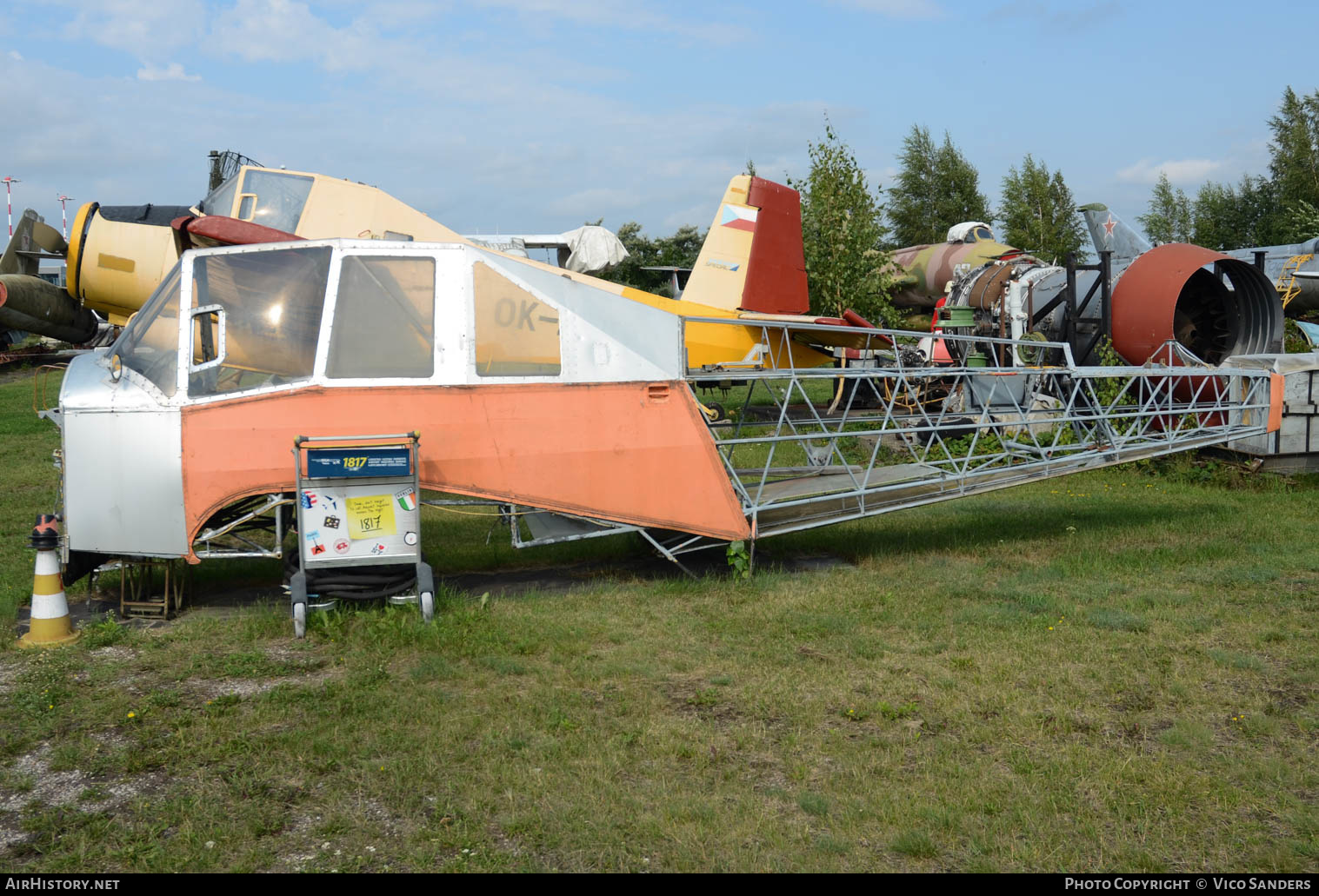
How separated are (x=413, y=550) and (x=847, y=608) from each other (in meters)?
2.93

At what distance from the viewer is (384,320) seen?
251 inches

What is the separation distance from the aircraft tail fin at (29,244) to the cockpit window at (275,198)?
4.32m

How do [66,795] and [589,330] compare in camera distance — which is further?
[589,330]

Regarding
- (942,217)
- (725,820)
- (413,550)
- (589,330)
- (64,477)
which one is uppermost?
(942,217)

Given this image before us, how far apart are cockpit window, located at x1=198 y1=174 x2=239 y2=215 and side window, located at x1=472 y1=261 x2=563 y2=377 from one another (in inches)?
239

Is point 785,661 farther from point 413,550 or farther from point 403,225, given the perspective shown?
point 403,225

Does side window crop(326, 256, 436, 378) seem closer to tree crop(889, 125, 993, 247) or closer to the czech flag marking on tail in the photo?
the czech flag marking on tail

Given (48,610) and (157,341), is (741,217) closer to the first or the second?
(157,341)

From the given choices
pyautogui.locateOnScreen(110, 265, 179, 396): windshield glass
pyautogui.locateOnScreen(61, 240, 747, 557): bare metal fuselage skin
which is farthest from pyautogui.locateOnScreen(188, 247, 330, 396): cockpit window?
pyautogui.locateOnScreen(110, 265, 179, 396): windshield glass

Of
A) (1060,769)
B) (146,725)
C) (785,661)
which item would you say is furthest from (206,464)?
(1060,769)

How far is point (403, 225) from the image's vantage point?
37.8 ft

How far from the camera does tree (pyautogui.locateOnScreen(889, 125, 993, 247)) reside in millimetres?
46094

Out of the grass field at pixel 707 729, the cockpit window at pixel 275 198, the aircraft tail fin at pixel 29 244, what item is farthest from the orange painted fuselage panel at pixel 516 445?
the aircraft tail fin at pixel 29 244

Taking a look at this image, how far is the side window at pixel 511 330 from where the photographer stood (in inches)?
254
